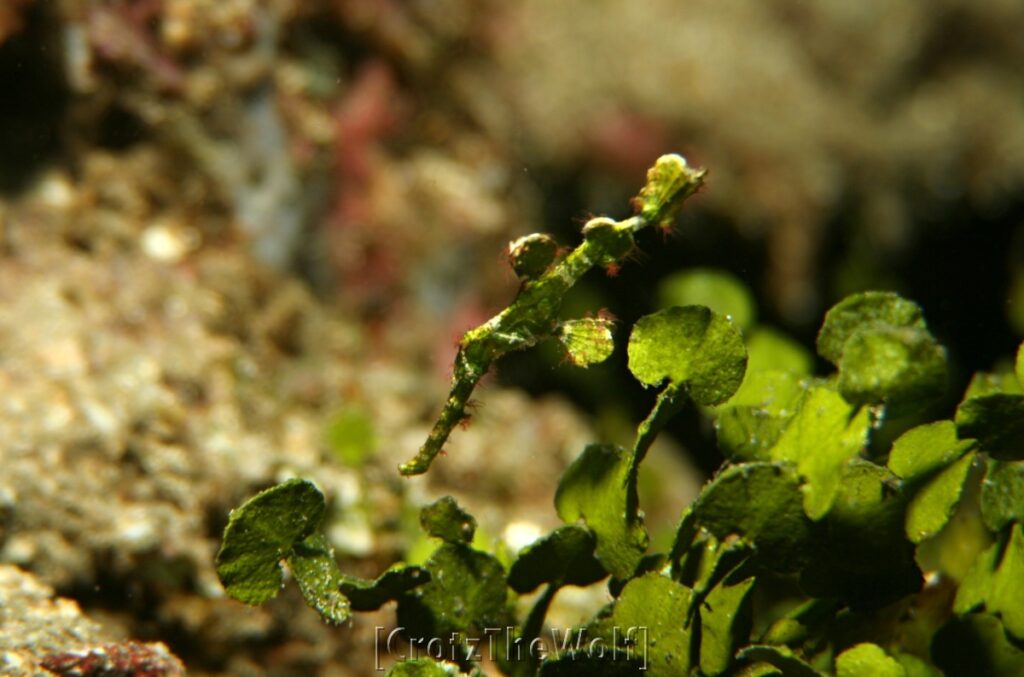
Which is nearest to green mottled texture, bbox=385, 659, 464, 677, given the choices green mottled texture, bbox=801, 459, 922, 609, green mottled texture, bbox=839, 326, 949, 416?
green mottled texture, bbox=801, 459, 922, 609

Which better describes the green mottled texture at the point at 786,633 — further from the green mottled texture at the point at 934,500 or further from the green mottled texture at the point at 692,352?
the green mottled texture at the point at 692,352

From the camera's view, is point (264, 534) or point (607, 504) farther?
point (607, 504)

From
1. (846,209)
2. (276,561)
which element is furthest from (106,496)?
(846,209)

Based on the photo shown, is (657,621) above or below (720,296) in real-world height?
below

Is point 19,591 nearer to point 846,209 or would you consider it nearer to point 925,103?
point 846,209

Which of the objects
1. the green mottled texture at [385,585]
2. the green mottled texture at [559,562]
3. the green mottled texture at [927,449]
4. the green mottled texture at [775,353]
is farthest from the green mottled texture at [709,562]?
the green mottled texture at [775,353]

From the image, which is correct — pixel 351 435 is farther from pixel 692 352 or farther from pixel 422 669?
pixel 692 352

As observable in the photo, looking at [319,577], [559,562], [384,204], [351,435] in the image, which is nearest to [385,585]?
[319,577]
